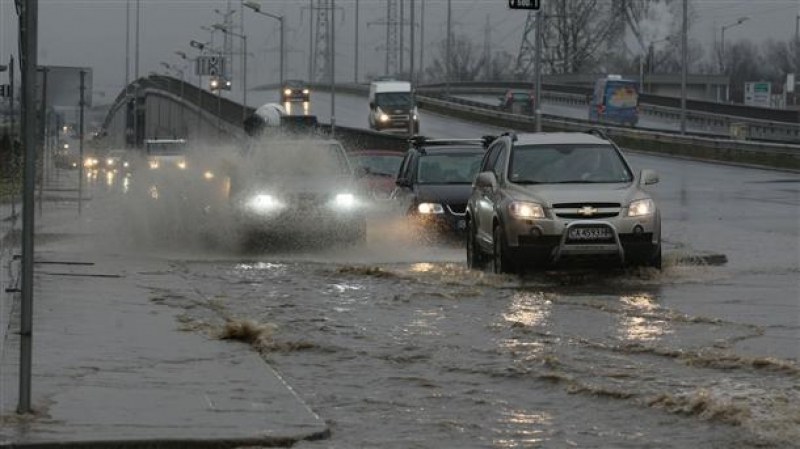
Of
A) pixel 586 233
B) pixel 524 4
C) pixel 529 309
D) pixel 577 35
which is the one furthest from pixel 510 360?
pixel 577 35

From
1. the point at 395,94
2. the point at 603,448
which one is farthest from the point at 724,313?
the point at 395,94

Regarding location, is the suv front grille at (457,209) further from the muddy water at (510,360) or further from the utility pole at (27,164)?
the utility pole at (27,164)

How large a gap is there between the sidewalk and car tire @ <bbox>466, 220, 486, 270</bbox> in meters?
5.12

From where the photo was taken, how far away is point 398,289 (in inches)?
635

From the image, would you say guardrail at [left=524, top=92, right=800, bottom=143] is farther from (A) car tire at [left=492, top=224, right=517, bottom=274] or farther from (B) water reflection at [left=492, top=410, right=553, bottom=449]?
(B) water reflection at [left=492, top=410, right=553, bottom=449]

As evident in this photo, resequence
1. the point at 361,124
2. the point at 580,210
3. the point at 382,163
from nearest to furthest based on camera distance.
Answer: the point at 580,210
the point at 382,163
the point at 361,124

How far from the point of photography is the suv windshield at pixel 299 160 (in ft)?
75.4

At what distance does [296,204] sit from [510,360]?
455 inches

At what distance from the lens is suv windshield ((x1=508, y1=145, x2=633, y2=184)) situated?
17500mm

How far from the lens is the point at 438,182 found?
23.5 metres

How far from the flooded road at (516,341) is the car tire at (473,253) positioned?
0.31 meters

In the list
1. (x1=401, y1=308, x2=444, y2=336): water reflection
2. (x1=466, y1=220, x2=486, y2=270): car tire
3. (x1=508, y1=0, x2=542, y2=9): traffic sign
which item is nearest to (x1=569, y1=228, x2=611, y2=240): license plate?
(x1=466, y1=220, x2=486, y2=270): car tire

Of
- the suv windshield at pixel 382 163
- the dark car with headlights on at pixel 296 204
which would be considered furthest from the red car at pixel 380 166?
the dark car with headlights on at pixel 296 204

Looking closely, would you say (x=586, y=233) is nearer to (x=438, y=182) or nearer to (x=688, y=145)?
(x=438, y=182)
